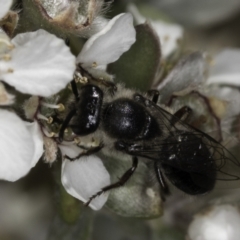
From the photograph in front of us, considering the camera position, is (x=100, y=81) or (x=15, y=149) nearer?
(x=15, y=149)

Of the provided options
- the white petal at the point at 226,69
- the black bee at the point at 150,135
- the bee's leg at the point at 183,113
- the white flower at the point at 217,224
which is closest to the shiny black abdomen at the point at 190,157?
the black bee at the point at 150,135

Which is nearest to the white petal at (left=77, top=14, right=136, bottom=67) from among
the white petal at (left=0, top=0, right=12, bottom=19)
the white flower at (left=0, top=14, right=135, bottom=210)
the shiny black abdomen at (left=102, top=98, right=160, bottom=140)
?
the white flower at (left=0, top=14, right=135, bottom=210)

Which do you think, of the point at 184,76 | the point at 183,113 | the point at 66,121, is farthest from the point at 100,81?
the point at 184,76

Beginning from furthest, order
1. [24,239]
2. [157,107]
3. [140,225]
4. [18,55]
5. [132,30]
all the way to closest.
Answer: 1. [24,239]
2. [140,225]
3. [157,107]
4. [132,30]
5. [18,55]

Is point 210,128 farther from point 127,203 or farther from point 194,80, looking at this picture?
point 127,203

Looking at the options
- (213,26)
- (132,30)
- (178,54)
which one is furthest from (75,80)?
(213,26)

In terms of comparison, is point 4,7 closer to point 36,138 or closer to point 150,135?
point 36,138
